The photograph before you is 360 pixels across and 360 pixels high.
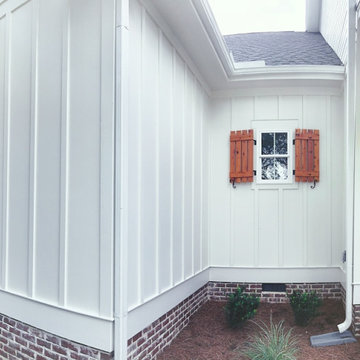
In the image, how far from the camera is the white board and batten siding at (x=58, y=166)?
3209 mm

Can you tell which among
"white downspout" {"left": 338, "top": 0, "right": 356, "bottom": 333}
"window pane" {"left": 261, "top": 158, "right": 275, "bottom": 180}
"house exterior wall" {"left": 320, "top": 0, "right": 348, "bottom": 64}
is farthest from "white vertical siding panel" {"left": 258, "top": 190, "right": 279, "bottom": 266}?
"house exterior wall" {"left": 320, "top": 0, "right": 348, "bottom": 64}

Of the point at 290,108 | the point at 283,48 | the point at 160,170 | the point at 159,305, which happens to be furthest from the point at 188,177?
the point at 283,48

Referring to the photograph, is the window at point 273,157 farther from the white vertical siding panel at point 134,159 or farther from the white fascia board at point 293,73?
the white vertical siding panel at point 134,159

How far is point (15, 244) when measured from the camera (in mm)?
4012

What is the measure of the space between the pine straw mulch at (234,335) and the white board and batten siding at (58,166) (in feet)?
4.34

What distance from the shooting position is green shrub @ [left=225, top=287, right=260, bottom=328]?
4840mm

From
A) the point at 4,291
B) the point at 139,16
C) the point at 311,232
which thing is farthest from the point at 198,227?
the point at 139,16

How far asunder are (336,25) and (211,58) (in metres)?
2.96

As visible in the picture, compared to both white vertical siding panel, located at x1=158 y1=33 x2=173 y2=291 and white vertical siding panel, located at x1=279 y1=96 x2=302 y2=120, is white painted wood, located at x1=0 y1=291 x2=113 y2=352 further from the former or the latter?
white vertical siding panel, located at x1=279 y1=96 x2=302 y2=120

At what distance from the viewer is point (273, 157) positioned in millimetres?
6102

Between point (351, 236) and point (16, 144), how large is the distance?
158 inches

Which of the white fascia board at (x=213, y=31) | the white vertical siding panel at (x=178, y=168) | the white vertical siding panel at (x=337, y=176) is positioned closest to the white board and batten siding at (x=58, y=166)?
the white fascia board at (x=213, y=31)

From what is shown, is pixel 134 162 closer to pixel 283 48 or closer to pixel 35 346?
pixel 35 346

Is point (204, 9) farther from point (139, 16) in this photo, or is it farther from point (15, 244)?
point (15, 244)
